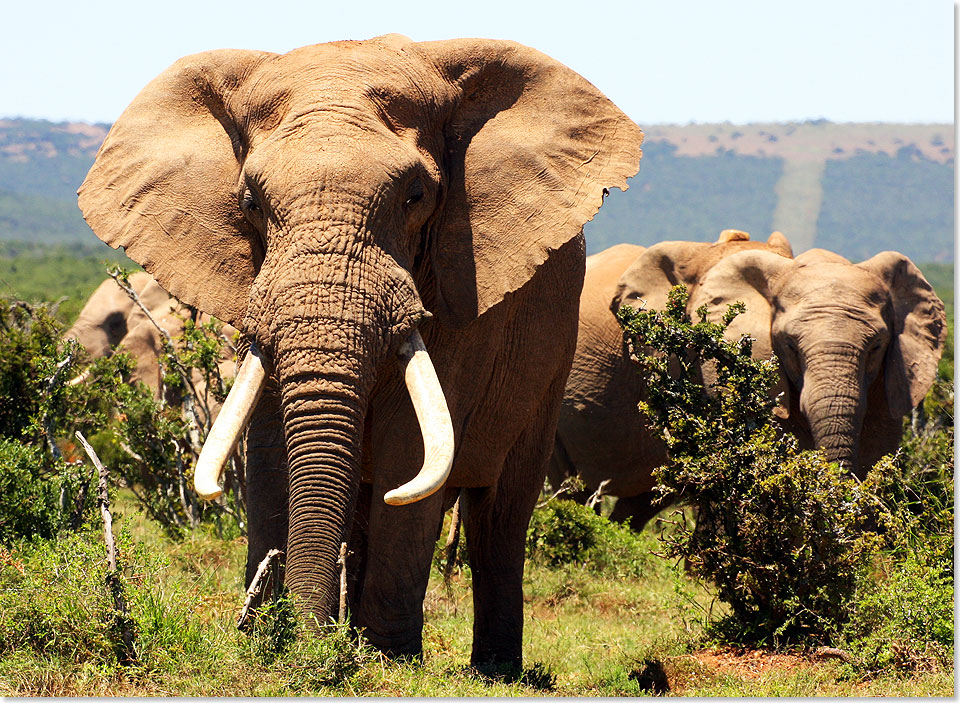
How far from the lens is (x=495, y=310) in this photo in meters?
5.42

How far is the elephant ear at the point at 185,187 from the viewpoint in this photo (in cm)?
496

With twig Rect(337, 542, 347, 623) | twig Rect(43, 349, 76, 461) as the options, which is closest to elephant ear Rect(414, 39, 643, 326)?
twig Rect(337, 542, 347, 623)

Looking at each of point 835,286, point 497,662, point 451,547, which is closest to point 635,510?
point 835,286

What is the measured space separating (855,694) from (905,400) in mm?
3964

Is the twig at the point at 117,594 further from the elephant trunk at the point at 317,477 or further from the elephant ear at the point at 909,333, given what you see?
the elephant ear at the point at 909,333

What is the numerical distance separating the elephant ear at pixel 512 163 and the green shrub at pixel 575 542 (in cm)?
373

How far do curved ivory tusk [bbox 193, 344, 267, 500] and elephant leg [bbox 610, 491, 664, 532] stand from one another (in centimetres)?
682

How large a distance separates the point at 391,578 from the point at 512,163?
5.55 feet

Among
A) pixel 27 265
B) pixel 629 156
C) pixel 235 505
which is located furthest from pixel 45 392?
pixel 27 265

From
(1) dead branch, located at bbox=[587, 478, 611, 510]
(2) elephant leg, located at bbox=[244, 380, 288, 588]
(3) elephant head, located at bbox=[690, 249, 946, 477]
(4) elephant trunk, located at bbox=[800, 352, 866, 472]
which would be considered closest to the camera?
(2) elephant leg, located at bbox=[244, 380, 288, 588]

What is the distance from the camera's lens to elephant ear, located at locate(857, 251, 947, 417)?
891 centimetres

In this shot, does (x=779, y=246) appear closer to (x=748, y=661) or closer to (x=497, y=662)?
(x=748, y=661)

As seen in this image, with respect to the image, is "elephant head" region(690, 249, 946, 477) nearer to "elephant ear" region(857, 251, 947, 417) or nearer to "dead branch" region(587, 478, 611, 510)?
"elephant ear" region(857, 251, 947, 417)

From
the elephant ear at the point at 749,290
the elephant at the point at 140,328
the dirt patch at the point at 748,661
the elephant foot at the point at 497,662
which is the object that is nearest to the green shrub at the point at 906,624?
the dirt patch at the point at 748,661
